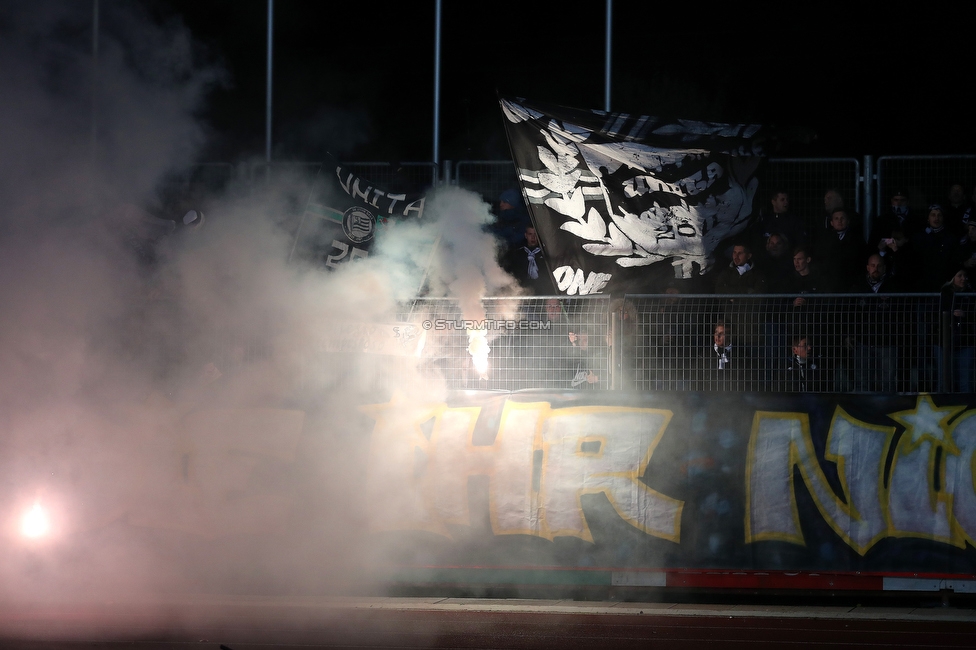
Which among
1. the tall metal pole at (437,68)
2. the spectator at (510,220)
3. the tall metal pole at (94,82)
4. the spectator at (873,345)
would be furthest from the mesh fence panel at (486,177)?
the spectator at (873,345)

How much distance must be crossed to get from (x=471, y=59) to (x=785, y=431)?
781 centimetres

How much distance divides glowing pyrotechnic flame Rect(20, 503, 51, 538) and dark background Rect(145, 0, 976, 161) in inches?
226

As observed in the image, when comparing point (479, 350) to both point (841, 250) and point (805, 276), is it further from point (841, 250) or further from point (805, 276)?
point (841, 250)

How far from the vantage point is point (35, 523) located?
875cm

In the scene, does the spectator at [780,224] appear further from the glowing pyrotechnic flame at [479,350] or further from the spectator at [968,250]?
the glowing pyrotechnic flame at [479,350]

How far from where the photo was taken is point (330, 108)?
1402 centimetres

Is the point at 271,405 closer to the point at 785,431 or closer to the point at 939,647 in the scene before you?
the point at 785,431

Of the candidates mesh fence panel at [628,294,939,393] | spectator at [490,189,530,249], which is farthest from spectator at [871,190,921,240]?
spectator at [490,189,530,249]

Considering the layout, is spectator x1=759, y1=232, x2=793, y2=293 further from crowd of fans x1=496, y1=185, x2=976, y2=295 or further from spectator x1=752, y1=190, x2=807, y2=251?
spectator x1=752, y1=190, x2=807, y2=251

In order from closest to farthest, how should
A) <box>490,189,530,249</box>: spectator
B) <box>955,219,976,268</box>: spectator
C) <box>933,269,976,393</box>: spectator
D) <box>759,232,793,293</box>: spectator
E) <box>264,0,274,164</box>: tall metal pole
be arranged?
<box>933,269,976,393</box>: spectator, <box>955,219,976,268</box>: spectator, <box>759,232,793,293</box>: spectator, <box>490,189,530,249</box>: spectator, <box>264,0,274,164</box>: tall metal pole

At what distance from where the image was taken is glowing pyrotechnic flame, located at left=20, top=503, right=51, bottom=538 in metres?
8.73

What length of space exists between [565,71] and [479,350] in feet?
21.5

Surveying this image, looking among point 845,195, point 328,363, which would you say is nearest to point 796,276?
point 845,195

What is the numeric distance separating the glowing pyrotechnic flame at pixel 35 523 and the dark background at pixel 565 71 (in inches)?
226
